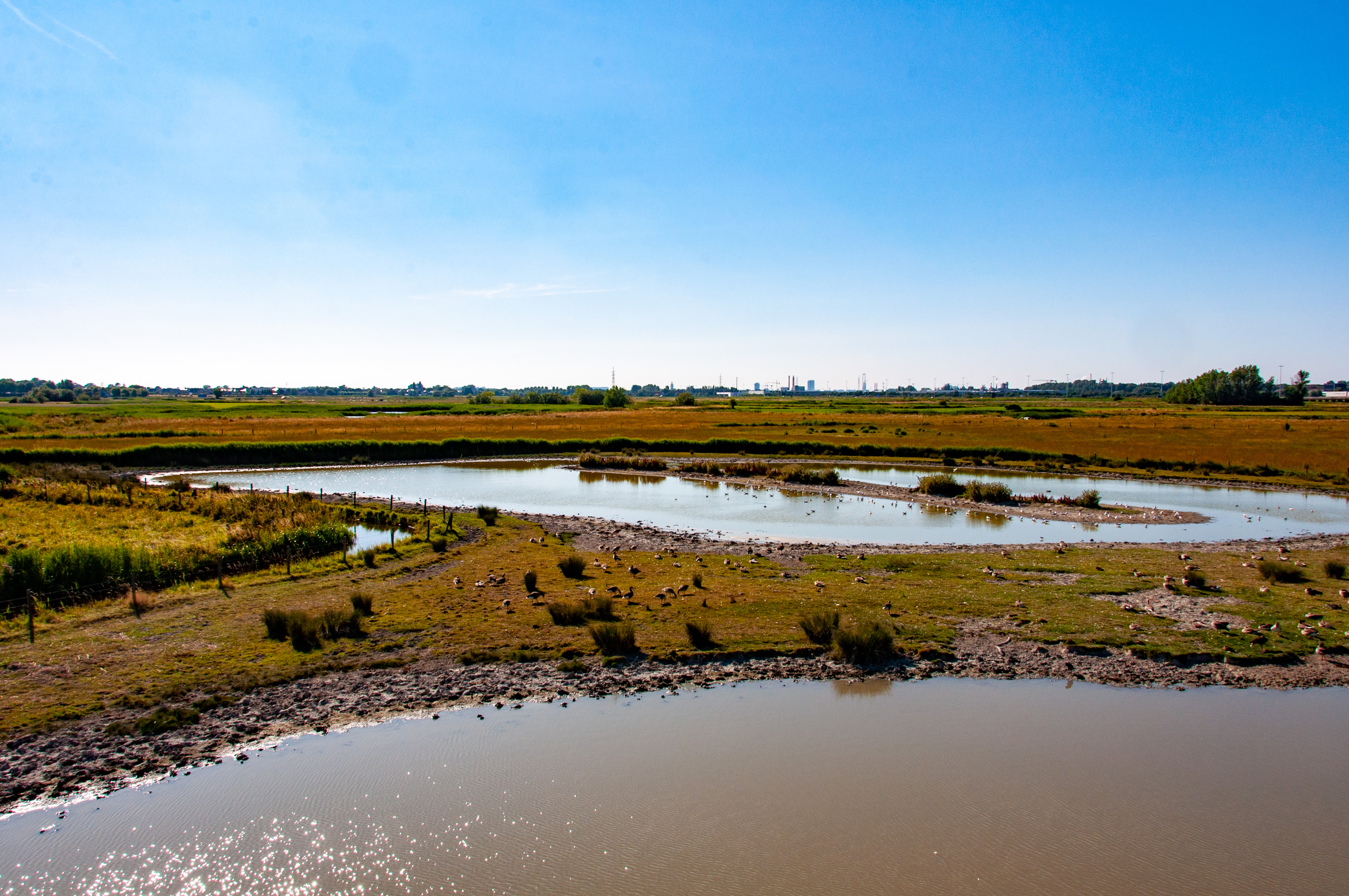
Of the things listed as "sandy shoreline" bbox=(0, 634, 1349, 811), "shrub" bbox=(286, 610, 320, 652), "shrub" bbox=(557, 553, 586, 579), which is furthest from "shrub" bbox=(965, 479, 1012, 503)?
"shrub" bbox=(286, 610, 320, 652)

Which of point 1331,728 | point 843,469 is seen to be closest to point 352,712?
point 1331,728

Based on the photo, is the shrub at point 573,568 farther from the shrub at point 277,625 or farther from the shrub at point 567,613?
the shrub at point 277,625

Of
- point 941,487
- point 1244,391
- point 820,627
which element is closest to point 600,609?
point 820,627

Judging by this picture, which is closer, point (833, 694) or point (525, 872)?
point (525, 872)

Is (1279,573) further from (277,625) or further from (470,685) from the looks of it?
(277,625)

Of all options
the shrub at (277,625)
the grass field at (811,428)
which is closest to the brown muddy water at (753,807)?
the shrub at (277,625)

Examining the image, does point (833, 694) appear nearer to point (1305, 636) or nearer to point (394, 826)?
point (394, 826)
